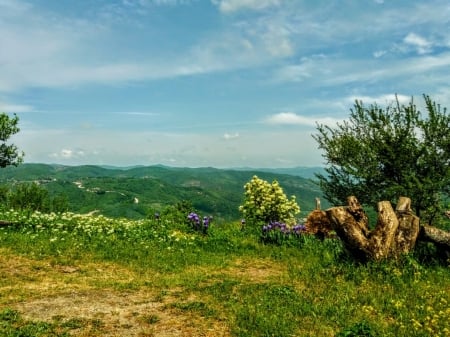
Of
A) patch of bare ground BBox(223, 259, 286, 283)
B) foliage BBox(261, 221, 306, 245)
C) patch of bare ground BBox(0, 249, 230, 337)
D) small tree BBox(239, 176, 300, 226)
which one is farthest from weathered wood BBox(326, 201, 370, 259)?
small tree BBox(239, 176, 300, 226)

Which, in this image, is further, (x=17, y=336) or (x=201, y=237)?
(x=201, y=237)

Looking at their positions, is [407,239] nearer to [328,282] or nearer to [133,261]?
[328,282]

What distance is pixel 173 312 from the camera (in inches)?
350

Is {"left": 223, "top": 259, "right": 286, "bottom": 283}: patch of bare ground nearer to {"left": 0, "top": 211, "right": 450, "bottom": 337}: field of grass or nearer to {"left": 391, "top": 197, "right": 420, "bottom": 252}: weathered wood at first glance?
{"left": 0, "top": 211, "right": 450, "bottom": 337}: field of grass

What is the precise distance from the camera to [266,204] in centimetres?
2436

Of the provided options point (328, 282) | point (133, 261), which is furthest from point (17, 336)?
point (328, 282)

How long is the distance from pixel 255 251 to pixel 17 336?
10371 millimetres

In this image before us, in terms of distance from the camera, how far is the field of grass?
7.94 metres

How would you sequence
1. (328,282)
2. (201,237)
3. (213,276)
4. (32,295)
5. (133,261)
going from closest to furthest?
(32,295), (328,282), (213,276), (133,261), (201,237)

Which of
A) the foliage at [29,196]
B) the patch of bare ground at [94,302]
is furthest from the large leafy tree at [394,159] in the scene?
the foliage at [29,196]

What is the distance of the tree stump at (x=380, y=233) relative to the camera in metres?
12.5

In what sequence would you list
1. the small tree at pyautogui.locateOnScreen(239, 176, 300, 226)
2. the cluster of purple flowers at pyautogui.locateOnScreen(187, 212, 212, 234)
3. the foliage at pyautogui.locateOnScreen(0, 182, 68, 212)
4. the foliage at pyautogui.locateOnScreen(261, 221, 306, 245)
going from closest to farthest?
the foliage at pyautogui.locateOnScreen(261, 221, 306, 245) < the cluster of purple flowers at pyautogui.locateOnScreen(187, 212, 212, 234) < the small tree at pyautogui.locateOnScreen(239, 176, 300, 226) < the foliage at pyautogui.locateOnScreen(0, 182, 68, 212)

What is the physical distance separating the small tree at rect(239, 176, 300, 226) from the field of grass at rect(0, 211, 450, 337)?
21.7ft

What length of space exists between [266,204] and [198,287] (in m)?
13.8
